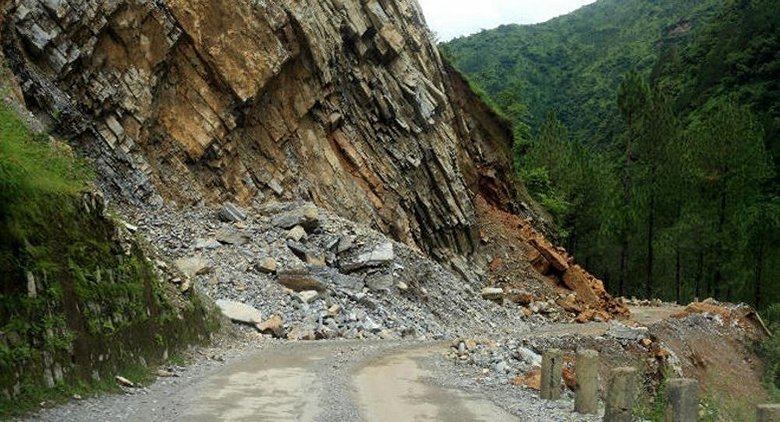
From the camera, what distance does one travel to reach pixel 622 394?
9.36 m

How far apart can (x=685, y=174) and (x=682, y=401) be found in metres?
41.0

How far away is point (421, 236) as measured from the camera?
115 feet

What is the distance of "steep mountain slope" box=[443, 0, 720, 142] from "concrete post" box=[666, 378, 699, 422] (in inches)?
3590

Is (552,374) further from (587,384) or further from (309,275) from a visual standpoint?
(309,275)

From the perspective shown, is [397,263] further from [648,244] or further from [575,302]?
[648,244]

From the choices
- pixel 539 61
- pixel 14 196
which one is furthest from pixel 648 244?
pixel 539 61

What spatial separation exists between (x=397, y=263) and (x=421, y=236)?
30.5 feet

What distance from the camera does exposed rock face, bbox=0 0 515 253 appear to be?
78.4 feet

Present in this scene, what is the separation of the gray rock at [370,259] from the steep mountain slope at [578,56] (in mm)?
77175

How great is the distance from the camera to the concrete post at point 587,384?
34.0 feet

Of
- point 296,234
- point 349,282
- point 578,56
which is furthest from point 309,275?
point 578,56

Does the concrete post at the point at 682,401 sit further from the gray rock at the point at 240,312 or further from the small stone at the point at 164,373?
the gray rock at the point at 240,312

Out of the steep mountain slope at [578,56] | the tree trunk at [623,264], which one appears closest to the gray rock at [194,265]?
the tree trunk at [623,264]

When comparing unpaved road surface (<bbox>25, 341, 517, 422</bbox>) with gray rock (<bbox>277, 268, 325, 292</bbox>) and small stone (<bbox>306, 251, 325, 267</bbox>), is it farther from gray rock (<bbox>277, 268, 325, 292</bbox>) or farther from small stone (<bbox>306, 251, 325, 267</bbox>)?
small stone (<bbox>306, 251, 325, 267</bbox>)
